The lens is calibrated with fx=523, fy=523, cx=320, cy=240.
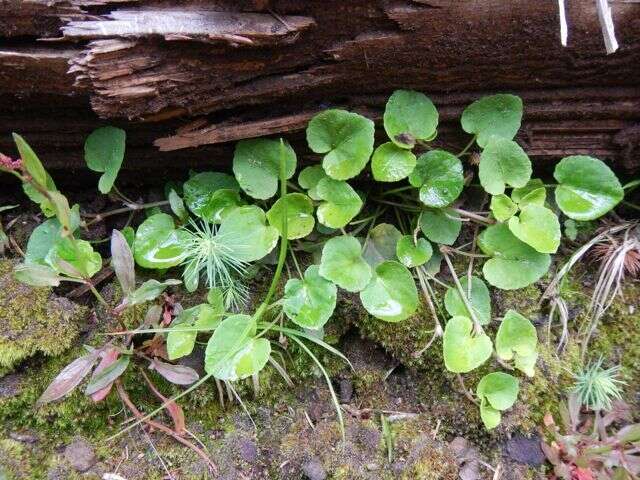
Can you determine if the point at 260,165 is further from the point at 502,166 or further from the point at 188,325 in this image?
the point at 502,166

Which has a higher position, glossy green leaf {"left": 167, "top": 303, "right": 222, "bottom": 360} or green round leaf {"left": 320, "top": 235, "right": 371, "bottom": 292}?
green round leaf {"left": 320, "top": 235, "right": 371, "bottom": 292}

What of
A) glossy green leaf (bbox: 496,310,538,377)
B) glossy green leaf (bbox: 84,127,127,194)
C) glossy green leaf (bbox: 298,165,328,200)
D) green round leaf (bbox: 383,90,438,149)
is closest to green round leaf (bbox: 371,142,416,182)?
green round leaf (bbox: 383,90,438,149)

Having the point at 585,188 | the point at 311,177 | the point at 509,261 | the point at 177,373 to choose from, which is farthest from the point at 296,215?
the point at 585,188

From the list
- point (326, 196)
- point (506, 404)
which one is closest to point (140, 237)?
point (326, 196)

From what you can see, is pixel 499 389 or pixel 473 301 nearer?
pixel 499 389

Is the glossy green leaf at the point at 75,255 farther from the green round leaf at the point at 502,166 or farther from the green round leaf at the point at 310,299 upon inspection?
the green round leaf at the point at 502,166

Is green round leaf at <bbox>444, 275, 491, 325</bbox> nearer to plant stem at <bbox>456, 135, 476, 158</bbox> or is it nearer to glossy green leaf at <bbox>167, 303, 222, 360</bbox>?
plant stem at <bbox>456, 135, 476, 158</bbox>

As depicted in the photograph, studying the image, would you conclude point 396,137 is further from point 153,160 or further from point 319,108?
point 153,160

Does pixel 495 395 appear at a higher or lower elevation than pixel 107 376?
lower
